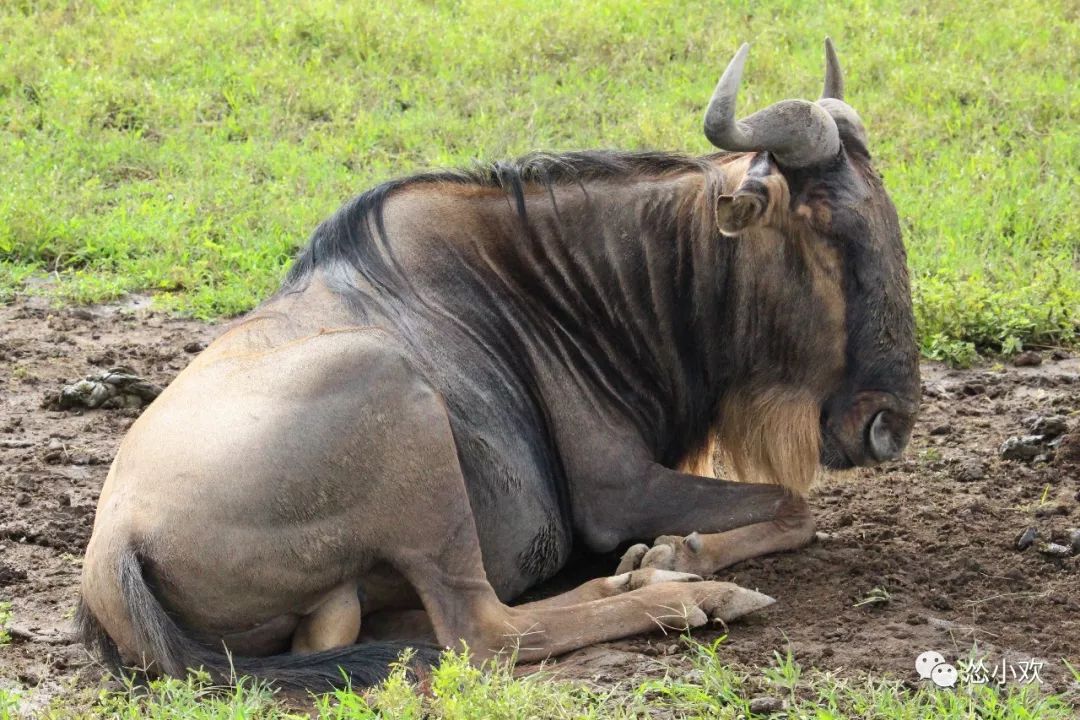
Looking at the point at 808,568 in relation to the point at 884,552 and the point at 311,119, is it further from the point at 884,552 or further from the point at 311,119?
the point at 311,119

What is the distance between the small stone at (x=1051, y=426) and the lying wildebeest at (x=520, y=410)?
127 cm

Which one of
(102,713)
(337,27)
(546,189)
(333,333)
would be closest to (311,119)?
(337,27)

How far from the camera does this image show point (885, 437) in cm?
543

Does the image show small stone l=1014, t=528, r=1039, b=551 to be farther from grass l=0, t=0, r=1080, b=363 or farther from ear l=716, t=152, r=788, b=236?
grass l=0, t=0, r=1080, b=363

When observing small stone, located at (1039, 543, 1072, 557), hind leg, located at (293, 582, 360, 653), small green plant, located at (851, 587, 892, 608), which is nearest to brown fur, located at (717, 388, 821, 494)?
small green plant, located at (851, 587, 892, 608)

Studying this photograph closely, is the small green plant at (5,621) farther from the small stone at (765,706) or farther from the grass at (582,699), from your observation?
the small stone at (765,706)

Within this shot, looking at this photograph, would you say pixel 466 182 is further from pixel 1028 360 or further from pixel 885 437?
pixel 1028 360

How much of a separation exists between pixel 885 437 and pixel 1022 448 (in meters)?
1.17

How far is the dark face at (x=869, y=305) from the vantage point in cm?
531

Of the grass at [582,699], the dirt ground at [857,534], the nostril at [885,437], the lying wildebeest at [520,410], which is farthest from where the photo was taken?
the nostril at [885,437]

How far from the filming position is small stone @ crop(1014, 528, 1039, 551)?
18.0 ft

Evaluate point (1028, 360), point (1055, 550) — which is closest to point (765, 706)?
point (1055, 550)

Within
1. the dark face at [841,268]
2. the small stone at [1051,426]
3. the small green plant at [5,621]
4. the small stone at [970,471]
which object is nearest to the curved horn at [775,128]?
the dark face at [841,268]

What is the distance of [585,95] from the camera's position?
1075 cm
